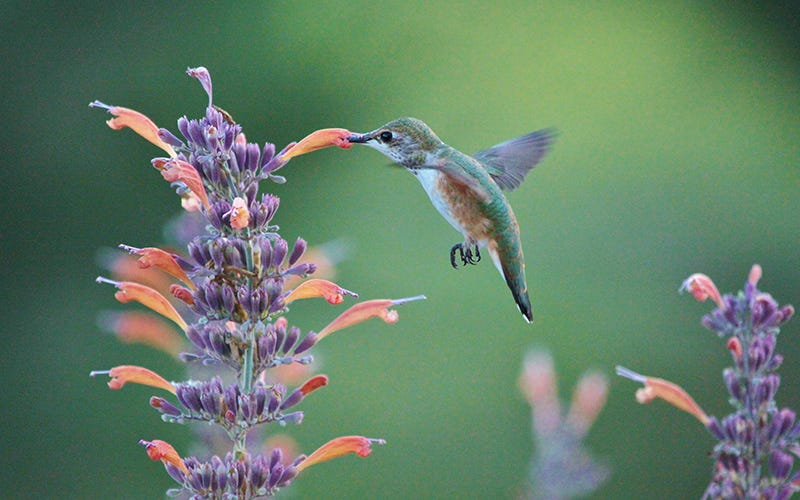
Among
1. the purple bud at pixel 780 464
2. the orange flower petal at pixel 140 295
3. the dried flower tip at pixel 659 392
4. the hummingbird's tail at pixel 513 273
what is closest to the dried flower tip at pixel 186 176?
the orange flower petal at pixel 140 295

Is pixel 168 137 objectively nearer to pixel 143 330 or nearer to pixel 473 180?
pixel 473 180

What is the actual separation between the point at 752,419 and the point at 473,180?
4.21ft

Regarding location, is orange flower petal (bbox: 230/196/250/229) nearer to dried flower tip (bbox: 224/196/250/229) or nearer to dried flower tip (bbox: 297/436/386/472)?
dried flower tip (bbox: 224/196/250/229)

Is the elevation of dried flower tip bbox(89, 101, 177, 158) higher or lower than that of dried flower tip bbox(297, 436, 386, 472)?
higher

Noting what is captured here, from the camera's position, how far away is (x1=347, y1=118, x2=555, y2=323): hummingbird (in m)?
3.75

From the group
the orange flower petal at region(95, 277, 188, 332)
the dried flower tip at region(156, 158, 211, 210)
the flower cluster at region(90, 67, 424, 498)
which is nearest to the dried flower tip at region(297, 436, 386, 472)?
the flower cluster at region(90, 67, 424, 498)

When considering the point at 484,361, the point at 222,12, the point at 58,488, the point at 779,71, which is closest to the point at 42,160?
the point at 222,12

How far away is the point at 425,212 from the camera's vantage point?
11.9 m

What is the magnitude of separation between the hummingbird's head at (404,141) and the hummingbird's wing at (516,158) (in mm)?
851

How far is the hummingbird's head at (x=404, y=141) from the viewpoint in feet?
12.2

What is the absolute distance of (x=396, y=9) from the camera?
14.3 meters

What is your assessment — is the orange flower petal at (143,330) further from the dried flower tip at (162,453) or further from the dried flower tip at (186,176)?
the dried flower tip at (186,176)

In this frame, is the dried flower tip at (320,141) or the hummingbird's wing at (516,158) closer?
the dried flower tip at (320,141)

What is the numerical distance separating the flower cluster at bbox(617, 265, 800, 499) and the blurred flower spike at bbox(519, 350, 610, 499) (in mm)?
1083
